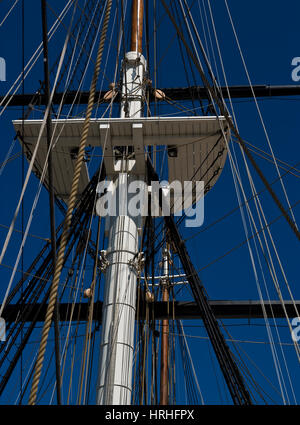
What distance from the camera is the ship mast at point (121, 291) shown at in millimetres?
5844

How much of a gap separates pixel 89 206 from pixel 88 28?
248 centimetres

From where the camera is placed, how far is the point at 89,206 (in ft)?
28.0

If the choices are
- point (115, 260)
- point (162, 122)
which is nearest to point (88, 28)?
point (162, 122)

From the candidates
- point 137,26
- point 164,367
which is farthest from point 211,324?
point 164,367

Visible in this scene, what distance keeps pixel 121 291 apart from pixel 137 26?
5138 mm

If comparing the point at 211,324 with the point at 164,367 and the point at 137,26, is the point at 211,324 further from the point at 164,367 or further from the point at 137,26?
the point at 164,367

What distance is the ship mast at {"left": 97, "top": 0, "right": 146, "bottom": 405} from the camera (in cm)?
584

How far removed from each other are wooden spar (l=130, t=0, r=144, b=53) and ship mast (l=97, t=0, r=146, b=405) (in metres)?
1.01

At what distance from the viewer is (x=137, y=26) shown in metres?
9.84

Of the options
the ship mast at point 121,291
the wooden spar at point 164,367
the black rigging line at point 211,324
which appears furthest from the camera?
the wooden spar at point 164,367

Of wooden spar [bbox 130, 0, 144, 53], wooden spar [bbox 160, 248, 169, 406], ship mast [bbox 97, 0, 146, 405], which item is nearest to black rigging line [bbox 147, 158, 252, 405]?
ship mast [bbox 97, 0, 146, 405]

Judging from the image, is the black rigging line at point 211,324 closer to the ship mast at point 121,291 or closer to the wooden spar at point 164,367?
the ship mast at point 121,291

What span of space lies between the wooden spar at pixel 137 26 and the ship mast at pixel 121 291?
39.8 inches

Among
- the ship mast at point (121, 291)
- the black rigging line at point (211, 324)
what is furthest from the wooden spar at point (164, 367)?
the ship mast at point (121, 291)
